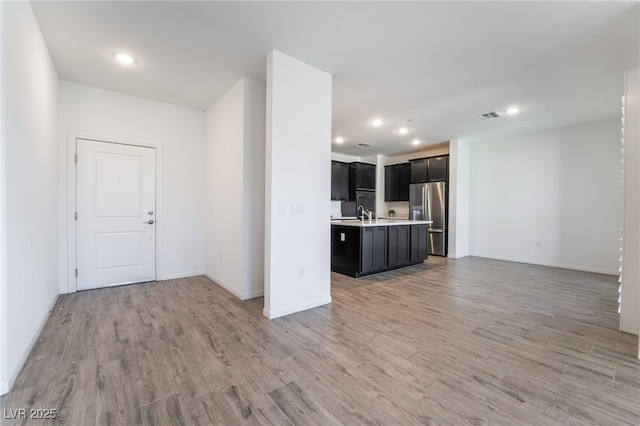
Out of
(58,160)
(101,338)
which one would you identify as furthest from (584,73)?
(58,160)

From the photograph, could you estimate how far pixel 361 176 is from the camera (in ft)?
25.8

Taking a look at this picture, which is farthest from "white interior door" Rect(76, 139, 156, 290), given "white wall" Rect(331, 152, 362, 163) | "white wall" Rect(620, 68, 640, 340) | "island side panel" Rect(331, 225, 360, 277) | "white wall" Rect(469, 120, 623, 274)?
"white wall" Rect(469, 120, 623, 274)

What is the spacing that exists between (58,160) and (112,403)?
11.1 ft

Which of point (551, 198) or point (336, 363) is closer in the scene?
point (336, 363)

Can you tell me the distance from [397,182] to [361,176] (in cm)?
111

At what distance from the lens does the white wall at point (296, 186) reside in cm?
284

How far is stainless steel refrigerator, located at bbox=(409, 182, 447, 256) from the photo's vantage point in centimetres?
666

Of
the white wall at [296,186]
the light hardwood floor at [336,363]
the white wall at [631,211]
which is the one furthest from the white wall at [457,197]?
the white wall at [296,186]

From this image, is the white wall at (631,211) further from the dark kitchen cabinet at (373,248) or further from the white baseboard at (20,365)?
the white baseboard at (20,365)

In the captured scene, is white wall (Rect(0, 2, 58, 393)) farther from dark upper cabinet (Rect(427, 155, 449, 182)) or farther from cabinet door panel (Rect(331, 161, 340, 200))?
dark upper cabinet (Rect(427, 155, 449, 182))

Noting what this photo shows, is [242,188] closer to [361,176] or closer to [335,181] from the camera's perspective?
[335,181]

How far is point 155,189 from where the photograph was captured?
421 cm

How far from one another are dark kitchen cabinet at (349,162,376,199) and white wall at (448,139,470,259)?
2.26m

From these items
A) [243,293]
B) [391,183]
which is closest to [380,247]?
[243,293]
